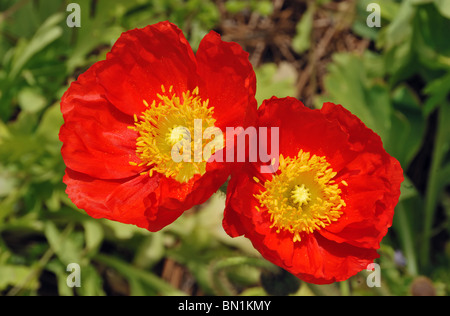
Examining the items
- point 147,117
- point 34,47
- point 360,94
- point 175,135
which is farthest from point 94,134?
point 360,94

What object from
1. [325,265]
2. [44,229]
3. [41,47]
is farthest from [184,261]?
[41,47]

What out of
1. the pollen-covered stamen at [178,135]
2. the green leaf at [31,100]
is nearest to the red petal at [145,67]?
the pollen-covered stamen at [178,135]

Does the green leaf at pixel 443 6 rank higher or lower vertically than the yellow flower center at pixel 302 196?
higher

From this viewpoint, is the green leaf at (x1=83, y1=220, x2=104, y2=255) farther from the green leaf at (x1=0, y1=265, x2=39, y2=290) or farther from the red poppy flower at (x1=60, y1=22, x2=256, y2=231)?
the red poppy flower at (x1=60, y1=22, x2=256, y2=231)

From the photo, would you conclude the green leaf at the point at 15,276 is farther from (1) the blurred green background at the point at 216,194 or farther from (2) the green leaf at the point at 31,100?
(2) the green leaf at the point at 31,100

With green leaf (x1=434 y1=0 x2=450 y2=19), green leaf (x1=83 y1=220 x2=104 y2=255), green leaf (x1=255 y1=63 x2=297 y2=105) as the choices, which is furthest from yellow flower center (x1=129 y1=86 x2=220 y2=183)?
green leaf (x1=434 y1=0 x2=450 y2=19)

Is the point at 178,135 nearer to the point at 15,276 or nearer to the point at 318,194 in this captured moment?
the point at 318,194
